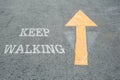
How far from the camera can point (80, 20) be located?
6.55 m

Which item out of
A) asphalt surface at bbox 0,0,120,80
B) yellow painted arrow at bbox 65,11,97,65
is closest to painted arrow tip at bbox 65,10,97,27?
yellow painted arrow at bbox 65,11,97,65

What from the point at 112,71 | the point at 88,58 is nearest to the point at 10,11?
the point at 88,58

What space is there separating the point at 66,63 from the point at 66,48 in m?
0.56

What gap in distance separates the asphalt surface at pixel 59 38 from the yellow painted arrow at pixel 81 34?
0.33 feet

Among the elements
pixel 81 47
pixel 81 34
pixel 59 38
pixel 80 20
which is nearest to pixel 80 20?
pixel 80 20

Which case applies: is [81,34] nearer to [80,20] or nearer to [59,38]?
[59,38]

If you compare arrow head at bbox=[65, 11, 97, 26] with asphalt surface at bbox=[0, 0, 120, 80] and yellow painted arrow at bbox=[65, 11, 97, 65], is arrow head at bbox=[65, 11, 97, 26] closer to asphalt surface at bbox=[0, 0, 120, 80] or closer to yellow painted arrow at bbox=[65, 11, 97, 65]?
yellow painted arrow at bbox=[65, 11, 97, 65]

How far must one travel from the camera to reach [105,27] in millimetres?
6207

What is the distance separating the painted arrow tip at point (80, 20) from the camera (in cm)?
633

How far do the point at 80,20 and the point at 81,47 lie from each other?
1.40m

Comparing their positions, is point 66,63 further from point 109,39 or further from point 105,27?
point 105,27

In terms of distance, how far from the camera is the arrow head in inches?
249

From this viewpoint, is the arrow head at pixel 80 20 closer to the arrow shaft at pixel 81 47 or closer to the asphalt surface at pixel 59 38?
the asphalt surface at pixel 59 38

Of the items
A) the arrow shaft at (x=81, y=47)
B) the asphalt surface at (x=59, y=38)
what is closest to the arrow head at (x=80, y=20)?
the asphalt surface at (x=59, y=38)
